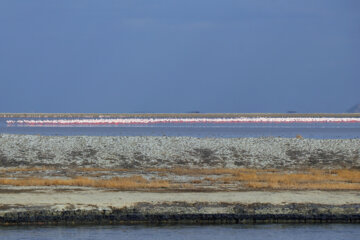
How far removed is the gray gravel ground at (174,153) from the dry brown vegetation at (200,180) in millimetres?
3261

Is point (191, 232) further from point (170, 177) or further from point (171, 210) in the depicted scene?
point (170, 177)

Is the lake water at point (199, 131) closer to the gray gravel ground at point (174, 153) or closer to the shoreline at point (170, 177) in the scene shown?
the gray gravel ground at point (174, 153)

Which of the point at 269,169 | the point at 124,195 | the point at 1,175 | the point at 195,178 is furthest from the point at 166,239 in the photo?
the point at 269,169

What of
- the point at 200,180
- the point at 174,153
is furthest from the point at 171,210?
the point at 174,153

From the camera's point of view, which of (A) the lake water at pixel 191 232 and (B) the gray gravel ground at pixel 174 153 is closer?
(A) the lake water at pixel 191 232

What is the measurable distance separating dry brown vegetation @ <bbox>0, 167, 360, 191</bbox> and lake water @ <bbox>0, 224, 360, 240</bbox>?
20.5 ft

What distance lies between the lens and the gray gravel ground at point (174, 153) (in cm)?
4212

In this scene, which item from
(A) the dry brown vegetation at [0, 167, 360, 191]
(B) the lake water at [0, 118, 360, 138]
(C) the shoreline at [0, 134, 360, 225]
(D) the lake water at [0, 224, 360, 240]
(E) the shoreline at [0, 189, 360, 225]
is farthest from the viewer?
(B) the lake water at [0, 118, 360, 138]

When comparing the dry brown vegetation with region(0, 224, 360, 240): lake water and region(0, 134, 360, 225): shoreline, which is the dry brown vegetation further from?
region(0, 224, 360, 240): lake water

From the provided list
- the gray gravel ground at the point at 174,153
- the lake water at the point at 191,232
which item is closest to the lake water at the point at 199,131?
the gray gravel ground at the point at 174,153

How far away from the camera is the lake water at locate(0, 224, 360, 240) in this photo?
19872mm

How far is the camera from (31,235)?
19.9m

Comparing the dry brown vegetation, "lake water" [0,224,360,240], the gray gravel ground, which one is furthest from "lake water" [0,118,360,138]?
"lake water" [0,224,360,240]

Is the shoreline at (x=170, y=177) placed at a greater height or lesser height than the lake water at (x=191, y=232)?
greater
